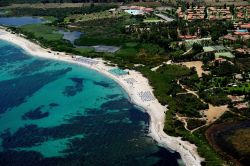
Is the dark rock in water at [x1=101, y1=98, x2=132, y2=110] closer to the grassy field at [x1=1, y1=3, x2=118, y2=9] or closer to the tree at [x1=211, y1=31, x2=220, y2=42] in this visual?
the tree at [x1=211, y1=31, x2=220, y2=42]

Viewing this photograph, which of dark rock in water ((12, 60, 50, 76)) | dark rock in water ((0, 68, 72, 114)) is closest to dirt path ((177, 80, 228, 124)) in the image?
dark rock in water ((0, 68, 72, 114))

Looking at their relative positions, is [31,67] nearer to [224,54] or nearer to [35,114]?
[35,114]

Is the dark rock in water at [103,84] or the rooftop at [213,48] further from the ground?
the rooftop at [213,48]

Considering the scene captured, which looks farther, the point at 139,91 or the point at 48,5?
the point at 48,5

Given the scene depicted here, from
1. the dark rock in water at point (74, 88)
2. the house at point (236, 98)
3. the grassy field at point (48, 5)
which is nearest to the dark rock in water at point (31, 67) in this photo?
the dark rock in water at point (74, 88)

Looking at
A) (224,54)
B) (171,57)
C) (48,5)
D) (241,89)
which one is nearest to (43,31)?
(48,5)

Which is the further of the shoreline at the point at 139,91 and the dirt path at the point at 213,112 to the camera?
the dirt path at the point at 213,112

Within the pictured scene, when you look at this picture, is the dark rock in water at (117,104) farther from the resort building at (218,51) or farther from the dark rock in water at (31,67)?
the resort building at (218,51)
